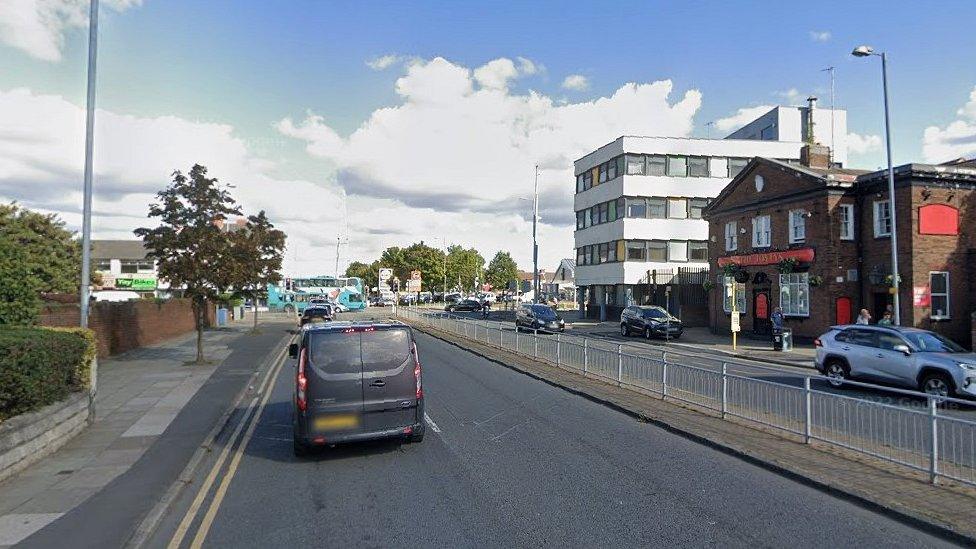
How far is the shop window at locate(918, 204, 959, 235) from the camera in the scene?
23531 millimetres

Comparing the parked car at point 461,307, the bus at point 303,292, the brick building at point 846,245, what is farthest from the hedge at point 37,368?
the bus at point 303,292

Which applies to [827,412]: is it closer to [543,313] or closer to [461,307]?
[543,313]

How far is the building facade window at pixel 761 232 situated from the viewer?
2958 cm

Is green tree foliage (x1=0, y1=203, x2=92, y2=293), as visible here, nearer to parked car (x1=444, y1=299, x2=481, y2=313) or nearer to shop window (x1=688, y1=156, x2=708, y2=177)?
parked car (x1=444, y1=299, x2=481, y2=313)

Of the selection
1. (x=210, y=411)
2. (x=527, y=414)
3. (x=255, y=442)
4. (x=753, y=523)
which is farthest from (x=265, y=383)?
(x=753, y=523)

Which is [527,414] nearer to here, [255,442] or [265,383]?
[255,442]

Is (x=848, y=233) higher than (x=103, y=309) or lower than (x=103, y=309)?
higher

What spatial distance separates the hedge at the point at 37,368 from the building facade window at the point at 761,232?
27.2 meters

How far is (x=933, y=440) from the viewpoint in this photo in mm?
6934

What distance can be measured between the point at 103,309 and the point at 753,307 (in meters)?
26.6

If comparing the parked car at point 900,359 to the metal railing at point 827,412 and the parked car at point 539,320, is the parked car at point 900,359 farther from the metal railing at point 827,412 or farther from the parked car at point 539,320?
the parked car at point 539,320

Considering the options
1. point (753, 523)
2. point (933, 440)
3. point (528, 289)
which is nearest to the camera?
point (753, 523)

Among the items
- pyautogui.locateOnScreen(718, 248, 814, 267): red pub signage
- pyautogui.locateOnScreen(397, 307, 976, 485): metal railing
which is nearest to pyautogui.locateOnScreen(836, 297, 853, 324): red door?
pyautogui.locateOnScreen(718, 248, 814, 267): red pub signage

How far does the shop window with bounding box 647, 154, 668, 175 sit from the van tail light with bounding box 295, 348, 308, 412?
40987mm
